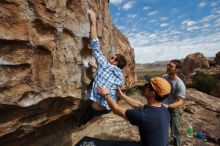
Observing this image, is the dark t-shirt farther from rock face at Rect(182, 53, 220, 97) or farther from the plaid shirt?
rock face at Rect(182, 53, 220, 97)

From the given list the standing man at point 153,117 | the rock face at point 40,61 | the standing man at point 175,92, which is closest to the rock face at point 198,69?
the standing man at point 175,92

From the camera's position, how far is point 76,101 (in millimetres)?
7484

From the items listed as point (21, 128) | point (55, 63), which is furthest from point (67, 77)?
point (21, 128)

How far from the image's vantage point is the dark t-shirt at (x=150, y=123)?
5.10m

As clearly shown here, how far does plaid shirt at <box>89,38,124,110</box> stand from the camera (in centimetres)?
689

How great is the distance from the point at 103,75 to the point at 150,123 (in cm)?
209

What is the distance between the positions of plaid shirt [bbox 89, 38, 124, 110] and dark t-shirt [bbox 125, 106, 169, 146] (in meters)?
1.73

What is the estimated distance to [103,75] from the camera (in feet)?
22.6

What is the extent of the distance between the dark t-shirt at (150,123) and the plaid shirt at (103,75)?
173cm

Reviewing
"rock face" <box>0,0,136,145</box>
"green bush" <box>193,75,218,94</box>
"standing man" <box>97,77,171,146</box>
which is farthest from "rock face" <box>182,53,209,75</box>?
"standing man" <box>97,77,171,146</box>

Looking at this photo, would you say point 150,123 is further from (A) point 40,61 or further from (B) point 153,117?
(A) point 40,61

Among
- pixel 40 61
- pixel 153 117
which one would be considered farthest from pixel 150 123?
pixel 40 61

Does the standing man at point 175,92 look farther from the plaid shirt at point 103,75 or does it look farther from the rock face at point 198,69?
the rock face at point 198,69

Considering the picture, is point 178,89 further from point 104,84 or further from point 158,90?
point 158,90
